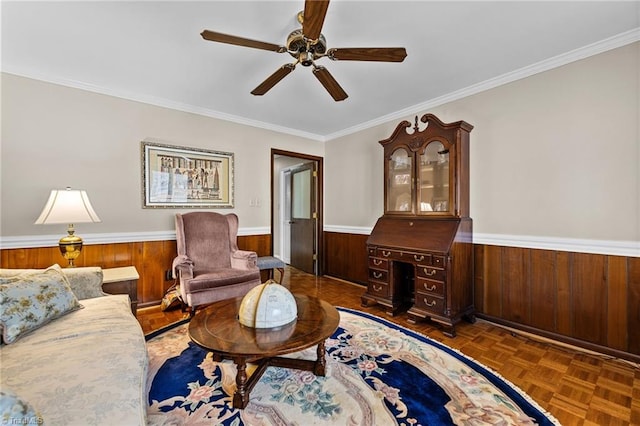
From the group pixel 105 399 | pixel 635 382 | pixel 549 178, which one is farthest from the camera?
pixel 549 178

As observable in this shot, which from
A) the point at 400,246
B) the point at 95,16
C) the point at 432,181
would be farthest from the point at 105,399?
the point at 432,181

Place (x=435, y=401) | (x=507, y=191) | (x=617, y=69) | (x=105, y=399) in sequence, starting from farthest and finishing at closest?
(x=507, y=191) → (x=617, y=69) → (x=435, y=401) → (x=105, y=399)

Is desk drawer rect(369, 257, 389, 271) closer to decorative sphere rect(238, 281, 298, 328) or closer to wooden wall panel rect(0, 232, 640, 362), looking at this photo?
wooden wall panel rect(0, 232, 640, 362)

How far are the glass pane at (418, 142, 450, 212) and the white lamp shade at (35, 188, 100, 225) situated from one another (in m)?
3.01

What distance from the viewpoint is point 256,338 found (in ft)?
4.79

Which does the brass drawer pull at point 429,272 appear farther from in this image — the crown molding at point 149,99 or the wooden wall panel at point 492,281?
the crown molding at point 149,99

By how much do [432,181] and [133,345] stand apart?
8.91ft

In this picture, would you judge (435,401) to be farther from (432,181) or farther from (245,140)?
(245,140)

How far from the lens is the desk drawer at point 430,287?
8.32 feet

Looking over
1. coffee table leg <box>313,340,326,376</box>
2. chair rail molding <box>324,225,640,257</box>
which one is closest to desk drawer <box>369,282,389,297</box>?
chair rail molding <box>324,225,640,257</box>

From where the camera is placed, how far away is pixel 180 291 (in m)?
2.78

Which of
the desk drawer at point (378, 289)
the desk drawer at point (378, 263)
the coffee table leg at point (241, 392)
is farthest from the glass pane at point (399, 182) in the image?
the coffee table leg at point (241, 392)

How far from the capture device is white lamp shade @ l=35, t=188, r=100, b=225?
2.12 metres

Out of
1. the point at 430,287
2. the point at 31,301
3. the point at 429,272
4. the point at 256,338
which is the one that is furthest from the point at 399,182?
the point at 31,301
